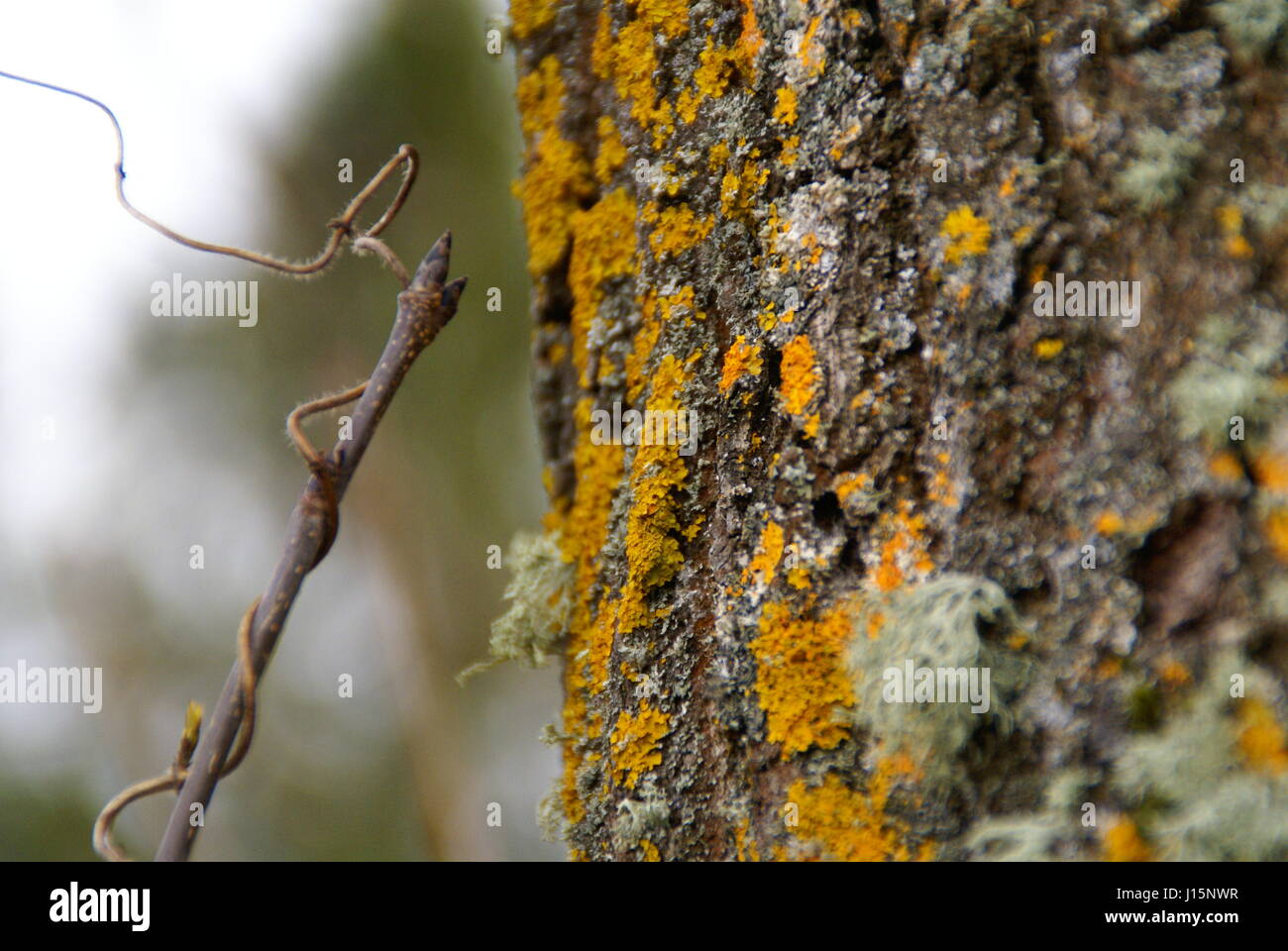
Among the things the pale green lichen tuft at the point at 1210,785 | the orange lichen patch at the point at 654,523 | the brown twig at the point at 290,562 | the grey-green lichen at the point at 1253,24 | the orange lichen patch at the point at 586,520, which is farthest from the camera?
the orange lichen patch at the point at 586,520

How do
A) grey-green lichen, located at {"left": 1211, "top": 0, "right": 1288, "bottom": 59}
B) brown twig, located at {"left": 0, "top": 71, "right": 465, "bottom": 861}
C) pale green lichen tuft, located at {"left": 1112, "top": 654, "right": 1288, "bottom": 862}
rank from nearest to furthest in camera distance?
pale green lichen tuft, located at {"left": 1112, "top": 654, "right": 1288, "bottom": 862}, grey-green lichen, located at {"left": 1211, "top": 0, "right": 1288, "bottom": 59}, brown twig, located at {"left": 0, "top": 71, "right": 465, "bottom": 861}

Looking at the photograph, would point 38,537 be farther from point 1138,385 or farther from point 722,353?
point 1138,385

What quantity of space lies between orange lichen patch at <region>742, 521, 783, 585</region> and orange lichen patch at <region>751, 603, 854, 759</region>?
4 cm

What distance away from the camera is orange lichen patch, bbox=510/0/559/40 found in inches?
48.6

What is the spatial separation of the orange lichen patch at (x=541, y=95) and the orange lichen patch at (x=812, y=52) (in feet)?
1.42

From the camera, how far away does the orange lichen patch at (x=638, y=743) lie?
949 mm

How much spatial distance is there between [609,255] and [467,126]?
9.87 feet

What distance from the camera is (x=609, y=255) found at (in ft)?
3.80

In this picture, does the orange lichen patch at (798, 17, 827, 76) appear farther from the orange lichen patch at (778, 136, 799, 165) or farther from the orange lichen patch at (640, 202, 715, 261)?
the orange lichen patch at (640, 202, 715, 261)

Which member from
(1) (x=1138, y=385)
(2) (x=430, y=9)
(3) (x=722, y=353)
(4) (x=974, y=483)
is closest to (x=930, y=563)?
(4) (x=974, y=483)

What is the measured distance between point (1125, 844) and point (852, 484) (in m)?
0.39

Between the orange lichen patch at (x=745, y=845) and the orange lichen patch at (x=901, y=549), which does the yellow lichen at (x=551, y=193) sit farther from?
the orange lichen patch at (x=745, y=845)

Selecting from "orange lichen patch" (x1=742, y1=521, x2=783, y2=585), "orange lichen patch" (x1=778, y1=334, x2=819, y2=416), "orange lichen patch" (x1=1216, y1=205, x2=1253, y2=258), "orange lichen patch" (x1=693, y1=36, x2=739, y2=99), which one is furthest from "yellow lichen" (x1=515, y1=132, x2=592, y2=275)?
"orange lichen patch" (x1=1216, y1=205, x2=1253, y2=258)

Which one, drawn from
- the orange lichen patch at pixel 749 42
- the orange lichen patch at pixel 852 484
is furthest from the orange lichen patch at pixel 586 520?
the orange lichen patch at pixel 749 42
